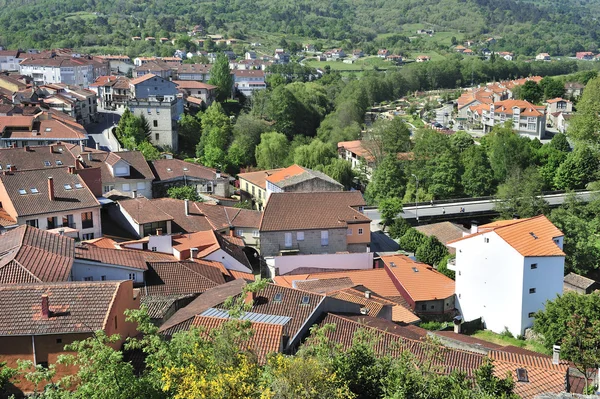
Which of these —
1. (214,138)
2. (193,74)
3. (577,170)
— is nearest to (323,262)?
(214,138)

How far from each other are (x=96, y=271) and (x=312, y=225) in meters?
14.1

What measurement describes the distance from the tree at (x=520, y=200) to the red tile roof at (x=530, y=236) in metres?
14.6

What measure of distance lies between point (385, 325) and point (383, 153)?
37.9 metres

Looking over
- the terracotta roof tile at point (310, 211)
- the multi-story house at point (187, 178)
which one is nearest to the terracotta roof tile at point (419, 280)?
the terracotta roof tile at point (310, 211)

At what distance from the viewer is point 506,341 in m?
29.0

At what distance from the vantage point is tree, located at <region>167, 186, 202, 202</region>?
42781 millimetres

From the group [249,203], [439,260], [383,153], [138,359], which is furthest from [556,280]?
[383,153]

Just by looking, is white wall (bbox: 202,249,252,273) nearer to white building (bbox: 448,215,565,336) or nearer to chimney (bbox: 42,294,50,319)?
white building (bbox: 448,215,565,336)

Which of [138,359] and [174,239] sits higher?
[138,359]

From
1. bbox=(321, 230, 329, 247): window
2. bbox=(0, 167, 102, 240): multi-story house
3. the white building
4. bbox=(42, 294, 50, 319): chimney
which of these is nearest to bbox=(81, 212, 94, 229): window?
bbox=(0, 167, 102, 240): multi-story house

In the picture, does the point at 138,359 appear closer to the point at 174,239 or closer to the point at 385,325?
the point at 385,325

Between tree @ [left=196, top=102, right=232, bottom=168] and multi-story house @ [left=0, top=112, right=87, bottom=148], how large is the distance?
1033 centimetres

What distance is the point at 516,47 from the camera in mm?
189750

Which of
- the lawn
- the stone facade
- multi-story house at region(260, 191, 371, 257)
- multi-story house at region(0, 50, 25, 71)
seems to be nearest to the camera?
the lawn
